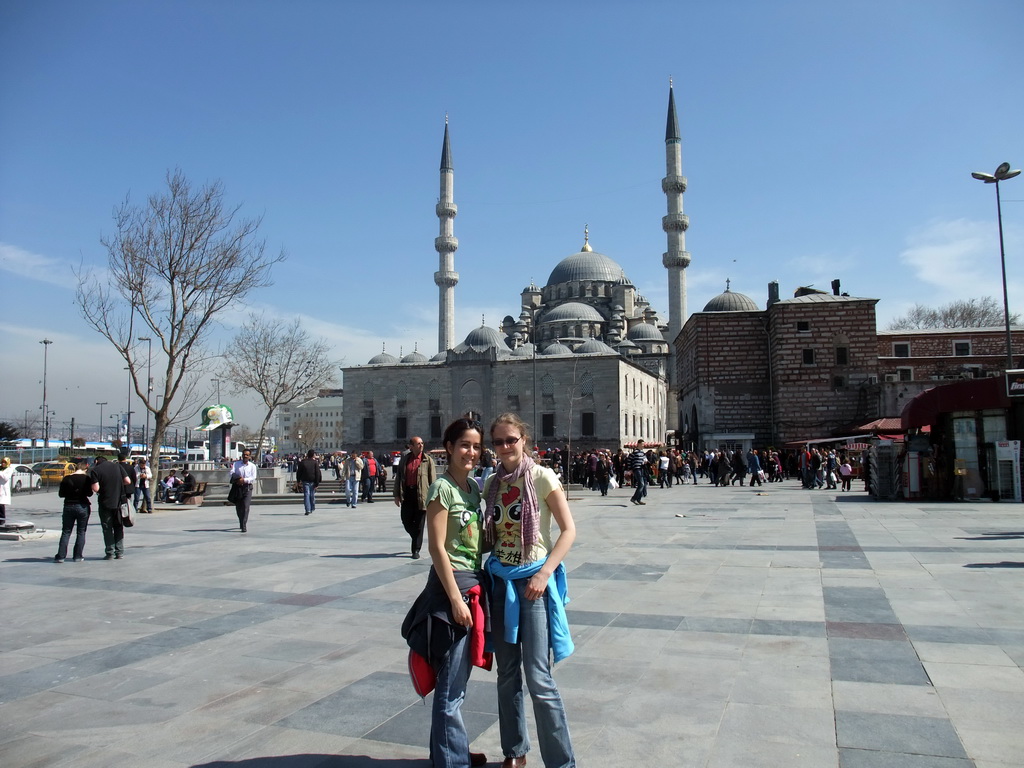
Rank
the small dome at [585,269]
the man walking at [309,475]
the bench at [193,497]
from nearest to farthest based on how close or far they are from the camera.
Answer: the man walking at [309,475]
the bench at [193,497]
the small dome at [585,269]

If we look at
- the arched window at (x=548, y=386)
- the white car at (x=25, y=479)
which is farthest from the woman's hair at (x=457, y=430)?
the arched window at (x=548, y=386)

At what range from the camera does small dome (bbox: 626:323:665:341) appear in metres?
67.9

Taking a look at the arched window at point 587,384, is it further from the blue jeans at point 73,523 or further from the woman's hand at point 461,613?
the woman's hand at point 461,613

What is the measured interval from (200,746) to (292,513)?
13.1 meters

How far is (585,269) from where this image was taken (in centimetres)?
7344

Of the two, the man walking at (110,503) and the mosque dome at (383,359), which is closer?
the man walking at (110,503)

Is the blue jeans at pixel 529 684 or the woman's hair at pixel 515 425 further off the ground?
the woman's hair at pixel 515 425

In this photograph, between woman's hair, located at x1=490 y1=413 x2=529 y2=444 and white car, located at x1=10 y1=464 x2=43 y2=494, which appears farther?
white car, located at x1=10 y1=464 x2=43 y2=494

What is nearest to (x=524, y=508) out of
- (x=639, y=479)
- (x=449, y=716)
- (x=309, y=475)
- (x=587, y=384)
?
(x=449, y=716)

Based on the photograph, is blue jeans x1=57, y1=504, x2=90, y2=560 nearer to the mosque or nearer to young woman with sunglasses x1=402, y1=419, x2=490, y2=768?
young woman with sunglasses x1=402, y1=419, x2=490, y2=768

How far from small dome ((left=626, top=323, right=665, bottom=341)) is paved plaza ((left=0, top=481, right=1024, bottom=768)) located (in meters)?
59.6

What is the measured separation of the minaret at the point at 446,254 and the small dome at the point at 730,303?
1849 cm

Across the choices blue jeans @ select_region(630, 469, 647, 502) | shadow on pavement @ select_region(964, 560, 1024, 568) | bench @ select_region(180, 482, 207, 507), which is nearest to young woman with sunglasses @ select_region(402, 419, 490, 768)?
shadow on pavement @ select_region(964, 560, 1024, 568)

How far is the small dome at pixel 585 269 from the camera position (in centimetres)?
7312
